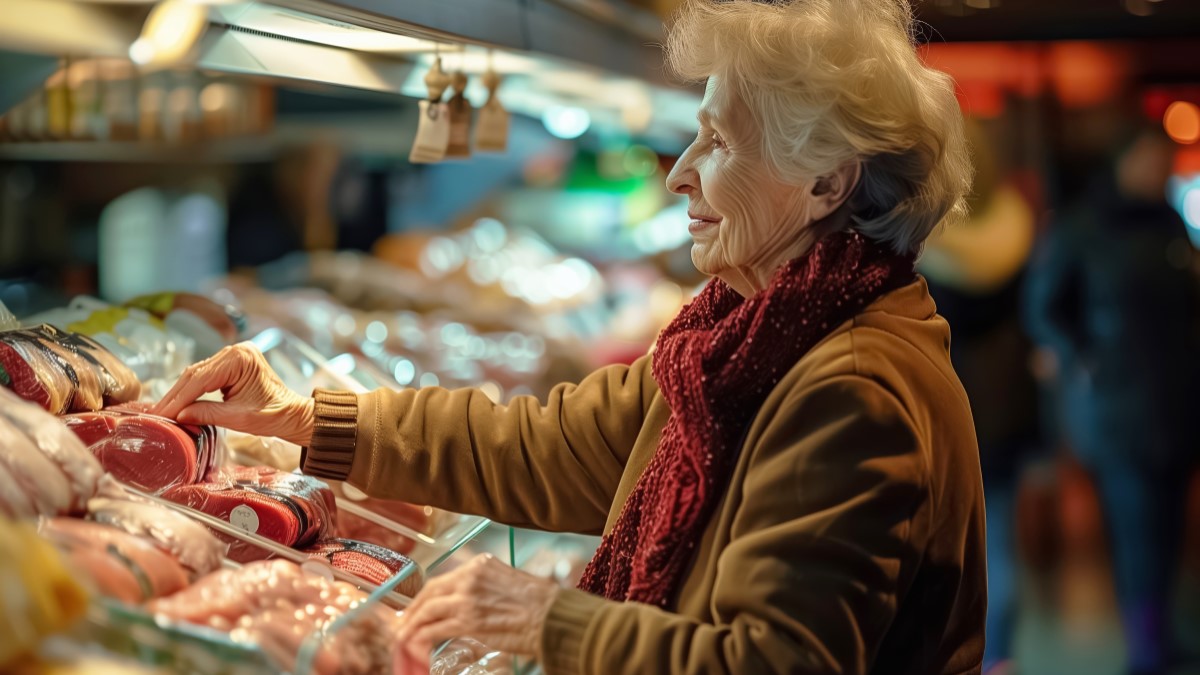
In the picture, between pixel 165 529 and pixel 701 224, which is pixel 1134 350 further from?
pixel 165 529

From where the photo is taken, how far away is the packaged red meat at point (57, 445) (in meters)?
1.15

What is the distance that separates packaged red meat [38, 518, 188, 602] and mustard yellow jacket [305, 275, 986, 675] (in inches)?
14.8

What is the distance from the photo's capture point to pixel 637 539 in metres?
1.52

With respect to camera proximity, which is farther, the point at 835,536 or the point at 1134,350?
the point at 1134,350

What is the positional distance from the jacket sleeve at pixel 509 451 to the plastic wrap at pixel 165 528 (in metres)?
0.51

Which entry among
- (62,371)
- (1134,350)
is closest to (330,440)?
(62,371)

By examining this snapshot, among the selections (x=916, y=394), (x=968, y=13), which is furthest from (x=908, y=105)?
(x=968, y=13)

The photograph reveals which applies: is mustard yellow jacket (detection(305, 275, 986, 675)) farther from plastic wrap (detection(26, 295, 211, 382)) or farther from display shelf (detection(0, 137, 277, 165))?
display shelf (detection(0, 137, 277, 165))

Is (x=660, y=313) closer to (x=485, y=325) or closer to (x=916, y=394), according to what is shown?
(x=485, y=325)

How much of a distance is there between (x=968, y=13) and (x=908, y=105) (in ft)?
9.70

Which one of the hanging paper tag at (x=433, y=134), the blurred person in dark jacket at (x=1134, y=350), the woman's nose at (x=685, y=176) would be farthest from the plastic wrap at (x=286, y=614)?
the blurred person in dark jacket at (x=1134, y=350)

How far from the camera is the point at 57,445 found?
1.16 meters

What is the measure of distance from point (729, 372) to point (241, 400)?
713 millimetres

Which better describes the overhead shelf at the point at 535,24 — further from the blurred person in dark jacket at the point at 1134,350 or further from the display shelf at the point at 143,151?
the blurred person in dark jacket at the point at 1134,350
